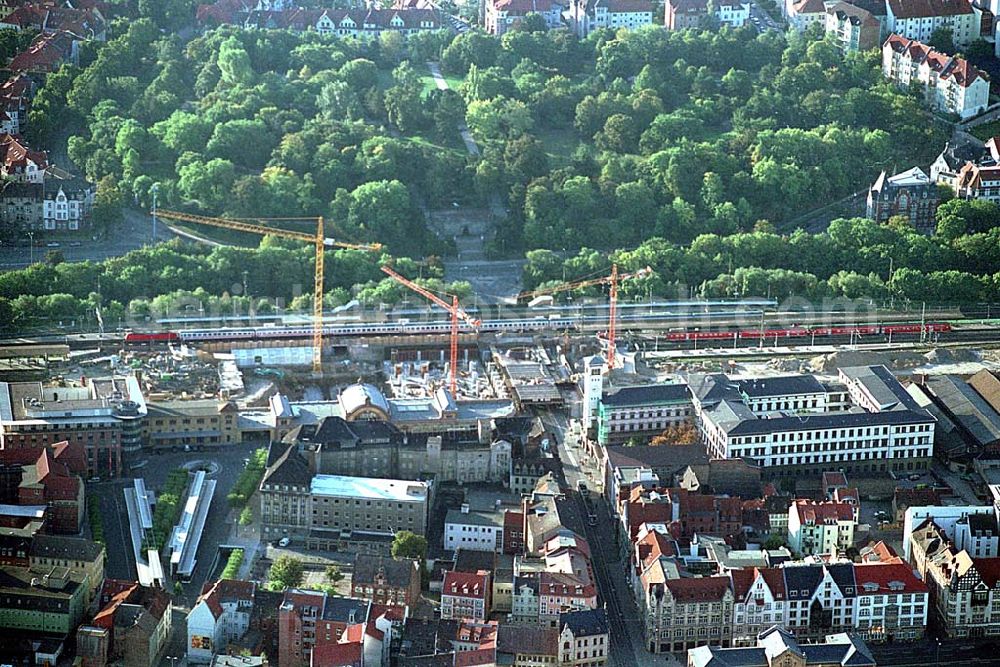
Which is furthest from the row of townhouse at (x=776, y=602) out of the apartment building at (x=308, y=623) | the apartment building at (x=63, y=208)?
the apartment building at (x=63, y=208)

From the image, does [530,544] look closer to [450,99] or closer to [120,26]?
[450,99]

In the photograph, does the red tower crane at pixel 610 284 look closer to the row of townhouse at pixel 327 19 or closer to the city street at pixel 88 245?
the city street at pixel 88 245

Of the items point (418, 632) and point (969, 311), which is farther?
point (969, 311)

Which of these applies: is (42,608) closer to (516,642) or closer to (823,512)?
(516,642)

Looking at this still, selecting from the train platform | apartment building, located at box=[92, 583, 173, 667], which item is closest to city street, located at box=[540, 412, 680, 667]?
the train platform

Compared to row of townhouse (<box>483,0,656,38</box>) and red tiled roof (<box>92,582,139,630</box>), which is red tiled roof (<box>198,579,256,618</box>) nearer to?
red tiled roof (<box>92,582,139,630</box>)

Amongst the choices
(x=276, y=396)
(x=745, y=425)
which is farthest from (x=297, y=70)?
(x=745, y=425)
